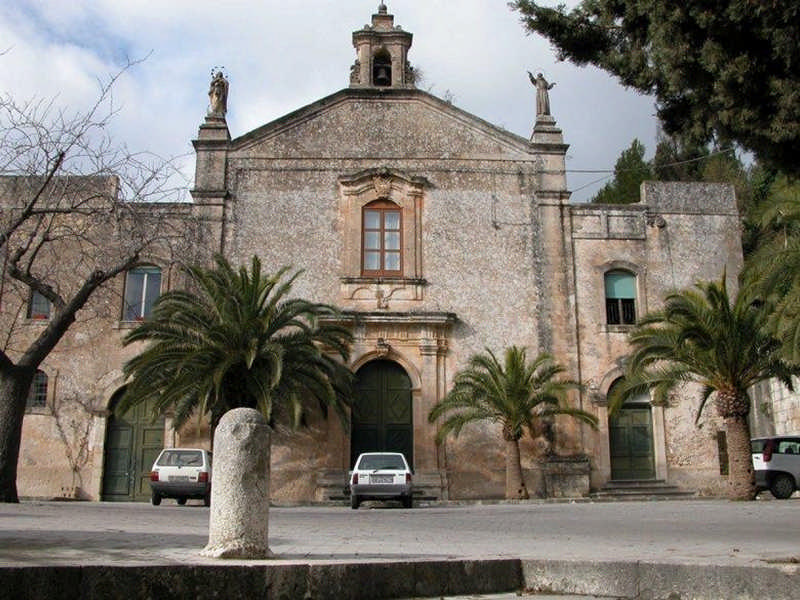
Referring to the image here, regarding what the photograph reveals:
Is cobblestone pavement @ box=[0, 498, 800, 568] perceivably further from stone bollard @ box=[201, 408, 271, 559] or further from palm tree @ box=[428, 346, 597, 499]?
palm tree @ box=[428, 346, 597, 499]

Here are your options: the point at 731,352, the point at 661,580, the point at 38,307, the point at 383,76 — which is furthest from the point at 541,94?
the point at 661,580

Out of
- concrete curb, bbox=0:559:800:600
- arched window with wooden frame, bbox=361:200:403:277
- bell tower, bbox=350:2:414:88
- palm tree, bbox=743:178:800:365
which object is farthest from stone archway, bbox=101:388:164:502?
concrete curb, bbox=0:559:800:600

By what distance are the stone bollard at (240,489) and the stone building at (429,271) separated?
15099 millimetres

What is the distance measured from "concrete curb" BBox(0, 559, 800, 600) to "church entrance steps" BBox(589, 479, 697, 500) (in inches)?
609

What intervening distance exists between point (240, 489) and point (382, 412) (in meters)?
16.4

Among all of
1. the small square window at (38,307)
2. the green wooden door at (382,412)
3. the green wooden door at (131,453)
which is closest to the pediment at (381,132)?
the green wooden door at (382,412)

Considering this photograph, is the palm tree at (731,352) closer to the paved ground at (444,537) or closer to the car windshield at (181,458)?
the paved ground at (444,537)

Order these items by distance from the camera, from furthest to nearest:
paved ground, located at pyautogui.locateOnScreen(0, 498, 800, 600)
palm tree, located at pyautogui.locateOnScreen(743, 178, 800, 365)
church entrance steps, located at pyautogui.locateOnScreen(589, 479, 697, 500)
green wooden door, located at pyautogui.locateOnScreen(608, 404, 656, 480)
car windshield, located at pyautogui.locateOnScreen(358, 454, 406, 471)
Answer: green wooden door, located at pyautogui.locateOnScreen(608, 404, 656, 480) → church entrance steps, located at pyautogui.locateOnScreen(589, 479, 697, 500) → car windshield, located at pyautogui.locateOnScreen(358, 454, 406, 471) → palm tree, located at pyautogui.locateOnScreen(743, 178, 800, 365) → paved ground, located at pyautogui.locateOnScreen(0, 498, 800, 600)

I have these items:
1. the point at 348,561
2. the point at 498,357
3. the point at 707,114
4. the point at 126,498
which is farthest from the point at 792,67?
the point at 126,498

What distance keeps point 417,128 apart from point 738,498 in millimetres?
12817

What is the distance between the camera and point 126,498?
2253 cm

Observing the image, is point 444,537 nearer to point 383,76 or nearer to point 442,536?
point 442,536

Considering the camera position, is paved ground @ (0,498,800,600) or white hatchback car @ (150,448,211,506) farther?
white hatchback car @ (150,448,211,506)

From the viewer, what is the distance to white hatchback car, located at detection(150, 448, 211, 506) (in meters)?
19.5
